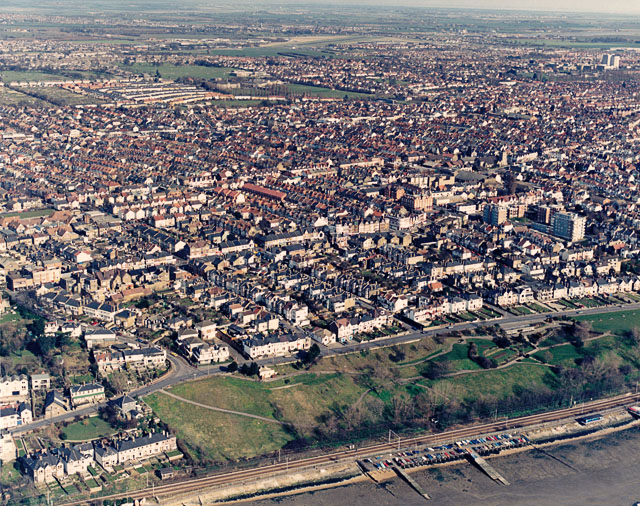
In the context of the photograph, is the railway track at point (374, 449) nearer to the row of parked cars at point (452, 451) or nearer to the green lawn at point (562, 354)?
the row of parked cars at point (452, 451)

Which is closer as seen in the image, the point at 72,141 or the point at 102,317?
the point at 102,317

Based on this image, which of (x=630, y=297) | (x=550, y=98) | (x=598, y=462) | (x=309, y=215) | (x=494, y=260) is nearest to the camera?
(x=598, y=462)

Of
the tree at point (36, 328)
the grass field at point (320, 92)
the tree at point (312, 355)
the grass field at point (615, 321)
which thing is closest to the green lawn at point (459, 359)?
the tree at point (312, 355)

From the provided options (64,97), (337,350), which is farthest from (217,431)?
(64,97)

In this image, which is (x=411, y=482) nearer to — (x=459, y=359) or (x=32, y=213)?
(x=459, y=359)

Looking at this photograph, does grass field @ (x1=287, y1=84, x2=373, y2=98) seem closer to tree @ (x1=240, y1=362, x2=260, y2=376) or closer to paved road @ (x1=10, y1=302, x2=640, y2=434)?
paved road @ (x1=10, y1=302, x2=640, y2=434)

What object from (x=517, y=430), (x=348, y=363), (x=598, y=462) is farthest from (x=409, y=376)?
(x=598, y=462)

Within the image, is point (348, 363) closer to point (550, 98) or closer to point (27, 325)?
point (27, 325)

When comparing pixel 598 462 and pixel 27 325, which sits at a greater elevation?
pixel 27 325
